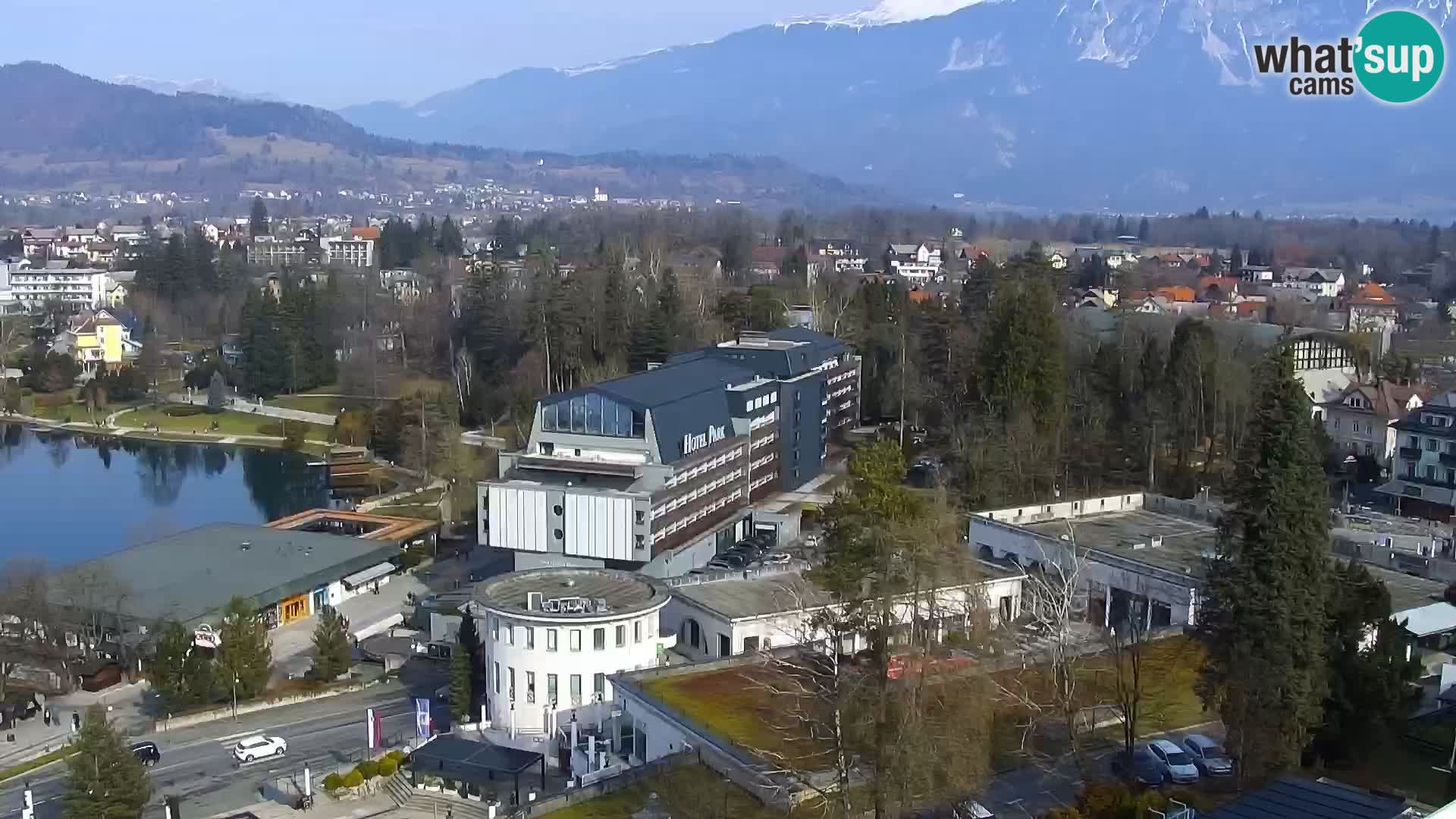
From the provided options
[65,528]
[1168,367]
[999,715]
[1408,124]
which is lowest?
[65,528]

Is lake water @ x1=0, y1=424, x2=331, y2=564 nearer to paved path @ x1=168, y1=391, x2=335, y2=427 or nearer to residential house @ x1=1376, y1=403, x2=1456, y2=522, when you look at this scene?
paved path @ x1=168, y1=391, x2=335, y2=427

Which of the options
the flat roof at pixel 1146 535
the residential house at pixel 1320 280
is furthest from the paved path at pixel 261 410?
the residential house at pixel 1320 280

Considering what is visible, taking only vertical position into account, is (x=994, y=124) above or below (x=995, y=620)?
above

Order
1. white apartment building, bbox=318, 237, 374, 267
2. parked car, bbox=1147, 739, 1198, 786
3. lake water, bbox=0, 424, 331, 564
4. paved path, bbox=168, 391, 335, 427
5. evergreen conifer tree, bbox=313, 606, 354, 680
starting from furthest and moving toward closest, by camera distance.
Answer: white apartment building, bbox=318, 237, 374, 267, paved path, bbox=168, 391, 335, 427, lake water, bbox=0, 424, 331, 564, evergreen conifer tree, bbox=313, 606, 354, 680, parked car, bbox=1147, 739, 1198, 786

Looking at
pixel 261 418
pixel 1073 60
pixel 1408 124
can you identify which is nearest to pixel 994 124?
pixel 1073 60

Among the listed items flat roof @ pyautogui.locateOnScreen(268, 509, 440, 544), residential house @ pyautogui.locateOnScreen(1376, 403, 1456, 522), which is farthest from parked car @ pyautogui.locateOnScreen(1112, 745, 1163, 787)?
flat roof @ pyautogui.locateOnScreen(268, 509, 440, 544)

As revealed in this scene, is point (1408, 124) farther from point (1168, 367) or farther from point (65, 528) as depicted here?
point (65, 528)
